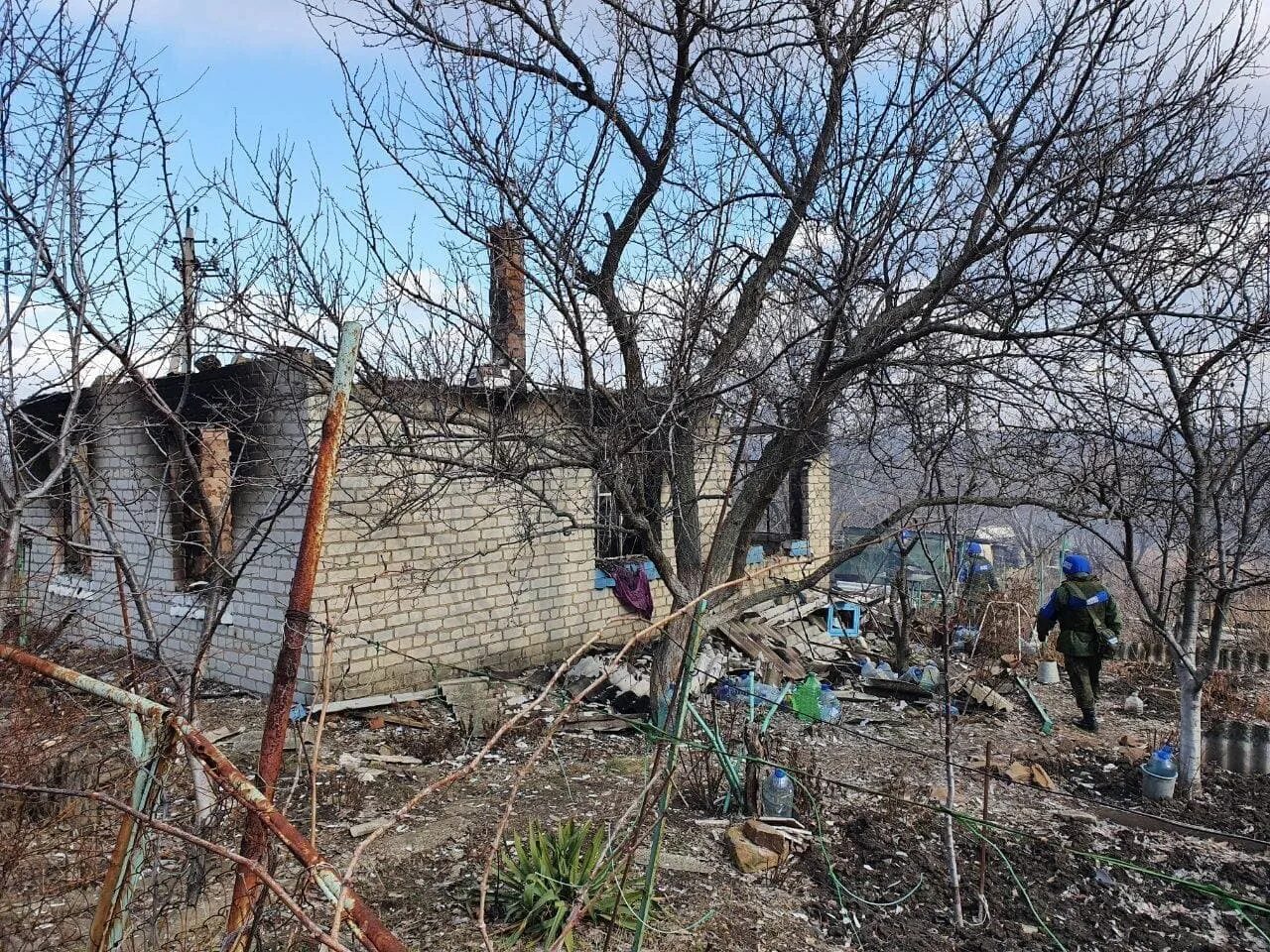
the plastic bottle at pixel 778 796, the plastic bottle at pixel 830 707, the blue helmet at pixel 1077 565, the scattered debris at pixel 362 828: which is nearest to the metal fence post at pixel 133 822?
the scattered debris at pixel 362 828

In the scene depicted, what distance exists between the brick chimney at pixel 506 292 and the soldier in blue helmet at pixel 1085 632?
6.22 m

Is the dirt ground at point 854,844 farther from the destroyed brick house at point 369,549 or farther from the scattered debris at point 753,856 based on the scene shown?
the destroyed brick house at point 369,549

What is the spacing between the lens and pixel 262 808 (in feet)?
4.01

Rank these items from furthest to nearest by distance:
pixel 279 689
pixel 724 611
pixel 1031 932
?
pixel 724 611 < pixel 1031 932 < pixel 279 689

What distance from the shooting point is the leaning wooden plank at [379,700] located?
7363mm

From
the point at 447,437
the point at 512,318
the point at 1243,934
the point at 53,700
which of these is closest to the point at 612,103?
the point at 512,318

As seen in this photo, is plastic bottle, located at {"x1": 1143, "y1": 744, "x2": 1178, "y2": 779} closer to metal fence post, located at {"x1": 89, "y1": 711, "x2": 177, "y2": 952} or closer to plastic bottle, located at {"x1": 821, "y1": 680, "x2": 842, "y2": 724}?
plastic bottle, located at {"x1": 821, "y1": 680, "x2": 842, "y2": 724}

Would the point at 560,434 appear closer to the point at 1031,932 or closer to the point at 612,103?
the point at 612,103

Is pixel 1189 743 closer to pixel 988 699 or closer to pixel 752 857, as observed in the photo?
pixel 988 699

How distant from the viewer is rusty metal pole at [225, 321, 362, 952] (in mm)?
1394

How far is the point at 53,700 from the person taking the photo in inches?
144

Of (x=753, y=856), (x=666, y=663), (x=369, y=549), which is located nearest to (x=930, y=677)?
(x=666, y=663)

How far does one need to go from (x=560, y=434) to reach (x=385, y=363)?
62.1 inches

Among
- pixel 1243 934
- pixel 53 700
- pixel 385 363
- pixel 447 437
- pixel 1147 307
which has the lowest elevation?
pixel 1243 934
